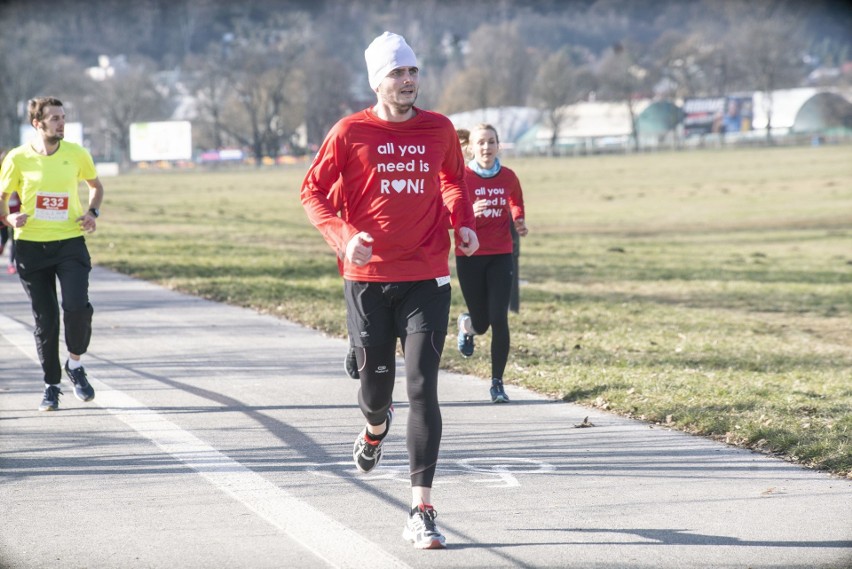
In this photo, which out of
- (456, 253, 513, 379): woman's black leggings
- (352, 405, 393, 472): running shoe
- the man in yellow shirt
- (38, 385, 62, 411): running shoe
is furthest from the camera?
(456, 253, 513, 379): woman's black leggings

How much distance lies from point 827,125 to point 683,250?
118035 mm

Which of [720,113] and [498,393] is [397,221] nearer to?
[498,393]

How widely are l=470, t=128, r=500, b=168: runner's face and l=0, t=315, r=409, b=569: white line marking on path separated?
2.91 m

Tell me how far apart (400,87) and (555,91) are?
138 m

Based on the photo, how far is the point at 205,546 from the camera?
521cm

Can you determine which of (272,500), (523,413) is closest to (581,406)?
(523,413)

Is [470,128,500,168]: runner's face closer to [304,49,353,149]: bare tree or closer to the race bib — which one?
the race bib

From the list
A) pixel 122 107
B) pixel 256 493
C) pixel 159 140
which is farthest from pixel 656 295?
pixel 122 107

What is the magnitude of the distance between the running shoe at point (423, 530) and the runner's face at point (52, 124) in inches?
163

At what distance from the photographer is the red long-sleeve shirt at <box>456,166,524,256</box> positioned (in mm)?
8766

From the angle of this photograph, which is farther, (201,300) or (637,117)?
(637,117)

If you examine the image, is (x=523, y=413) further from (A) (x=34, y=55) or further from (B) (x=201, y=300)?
(A) (x=34, y=55)

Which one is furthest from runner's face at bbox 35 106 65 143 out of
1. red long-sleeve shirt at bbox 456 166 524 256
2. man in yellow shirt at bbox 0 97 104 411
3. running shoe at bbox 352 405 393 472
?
running shoe at bbox 352 405 393 472

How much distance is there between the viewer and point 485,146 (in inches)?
355
